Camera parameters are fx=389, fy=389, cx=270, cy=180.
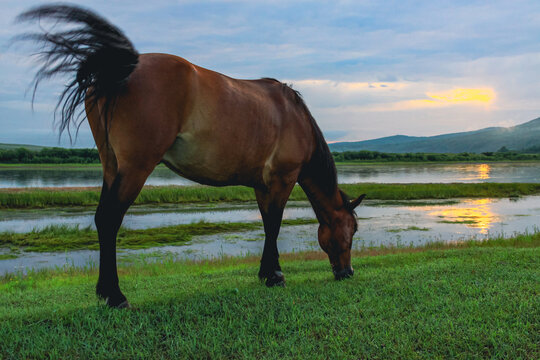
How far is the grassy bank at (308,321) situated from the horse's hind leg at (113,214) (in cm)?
22

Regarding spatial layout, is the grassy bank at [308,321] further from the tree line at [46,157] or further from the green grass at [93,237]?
the tree line at [46,157]

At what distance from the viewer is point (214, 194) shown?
24266mm

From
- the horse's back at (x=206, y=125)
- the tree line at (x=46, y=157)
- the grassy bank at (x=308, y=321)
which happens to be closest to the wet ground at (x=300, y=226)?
the grassy bank at (x=308, y=321)

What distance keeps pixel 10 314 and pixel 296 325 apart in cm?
296

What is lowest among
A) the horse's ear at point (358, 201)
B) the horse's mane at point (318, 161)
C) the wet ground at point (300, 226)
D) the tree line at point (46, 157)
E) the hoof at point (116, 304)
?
the wet ground at point (300, 226)

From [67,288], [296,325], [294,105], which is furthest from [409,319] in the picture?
[67,288]

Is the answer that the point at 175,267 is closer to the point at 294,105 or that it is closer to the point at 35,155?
the point at 294,105

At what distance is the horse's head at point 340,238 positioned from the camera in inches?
213

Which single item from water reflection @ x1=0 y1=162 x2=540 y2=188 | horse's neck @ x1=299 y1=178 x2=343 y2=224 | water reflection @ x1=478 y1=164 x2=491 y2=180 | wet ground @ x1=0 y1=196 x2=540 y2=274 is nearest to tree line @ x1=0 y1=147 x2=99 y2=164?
water reflection @ x1=0 y1=162 x2=540 y2=188

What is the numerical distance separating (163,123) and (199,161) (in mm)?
573

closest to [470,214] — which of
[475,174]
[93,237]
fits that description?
[93,237]

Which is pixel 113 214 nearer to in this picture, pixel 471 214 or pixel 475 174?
pixel 471 214

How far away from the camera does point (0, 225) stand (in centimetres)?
1553

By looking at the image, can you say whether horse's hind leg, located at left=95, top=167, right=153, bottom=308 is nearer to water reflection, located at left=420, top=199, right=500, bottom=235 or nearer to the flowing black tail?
the flowing black tail
